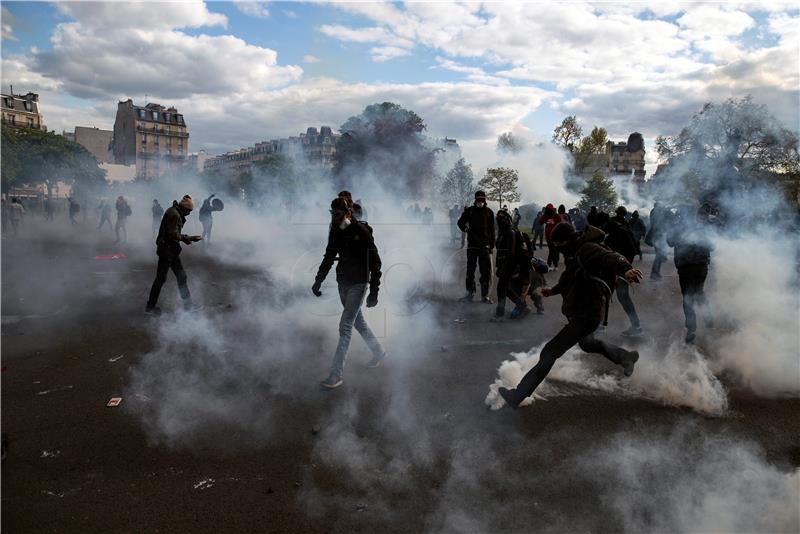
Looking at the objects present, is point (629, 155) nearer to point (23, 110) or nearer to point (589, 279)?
point (23, 110)

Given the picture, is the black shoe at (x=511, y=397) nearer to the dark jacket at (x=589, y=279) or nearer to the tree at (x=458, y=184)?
the dark jacket at (x=589, y=279)

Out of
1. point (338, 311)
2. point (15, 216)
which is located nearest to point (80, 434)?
point (338, 311)

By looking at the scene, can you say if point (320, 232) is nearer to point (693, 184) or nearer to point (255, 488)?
point (693, 184)

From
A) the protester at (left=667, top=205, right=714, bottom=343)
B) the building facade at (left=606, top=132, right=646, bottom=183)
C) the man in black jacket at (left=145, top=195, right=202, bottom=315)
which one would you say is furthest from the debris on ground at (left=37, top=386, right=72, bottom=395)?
the building facade at (left=606, top=132, right=646, bottom=183)

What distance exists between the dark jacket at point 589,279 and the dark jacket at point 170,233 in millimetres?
5258

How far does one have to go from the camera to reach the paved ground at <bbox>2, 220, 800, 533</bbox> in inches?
116

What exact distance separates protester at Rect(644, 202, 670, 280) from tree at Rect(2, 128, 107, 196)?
1560 inches

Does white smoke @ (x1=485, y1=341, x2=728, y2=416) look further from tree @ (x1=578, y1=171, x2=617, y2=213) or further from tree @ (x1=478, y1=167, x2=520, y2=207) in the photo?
tree @ (x1=478, y1=167, x2=520, y2=207)

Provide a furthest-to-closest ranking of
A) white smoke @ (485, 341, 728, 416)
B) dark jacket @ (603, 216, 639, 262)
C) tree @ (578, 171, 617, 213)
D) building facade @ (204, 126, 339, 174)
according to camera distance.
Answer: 1. building facade @ (204, 126, 339, 174)
2. tree @ (578, 171, 617, 213)
3. dark jacket @ (603, 216, 639, 262)
4. white smoke @ (485, 341, 728, 416)

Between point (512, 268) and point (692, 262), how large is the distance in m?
A: 2.31

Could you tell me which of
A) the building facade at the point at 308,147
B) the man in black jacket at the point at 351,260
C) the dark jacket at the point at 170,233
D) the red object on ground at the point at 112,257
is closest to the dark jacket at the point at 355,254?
the man in black jacket at the point at 351,260

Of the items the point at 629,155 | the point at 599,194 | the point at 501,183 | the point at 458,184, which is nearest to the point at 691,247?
→ the point at 599,194

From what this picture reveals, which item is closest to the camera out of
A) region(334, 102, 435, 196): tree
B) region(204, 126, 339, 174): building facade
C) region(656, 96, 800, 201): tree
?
region(656, 96, 800, 201): tree

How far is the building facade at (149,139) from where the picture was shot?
288 feet
